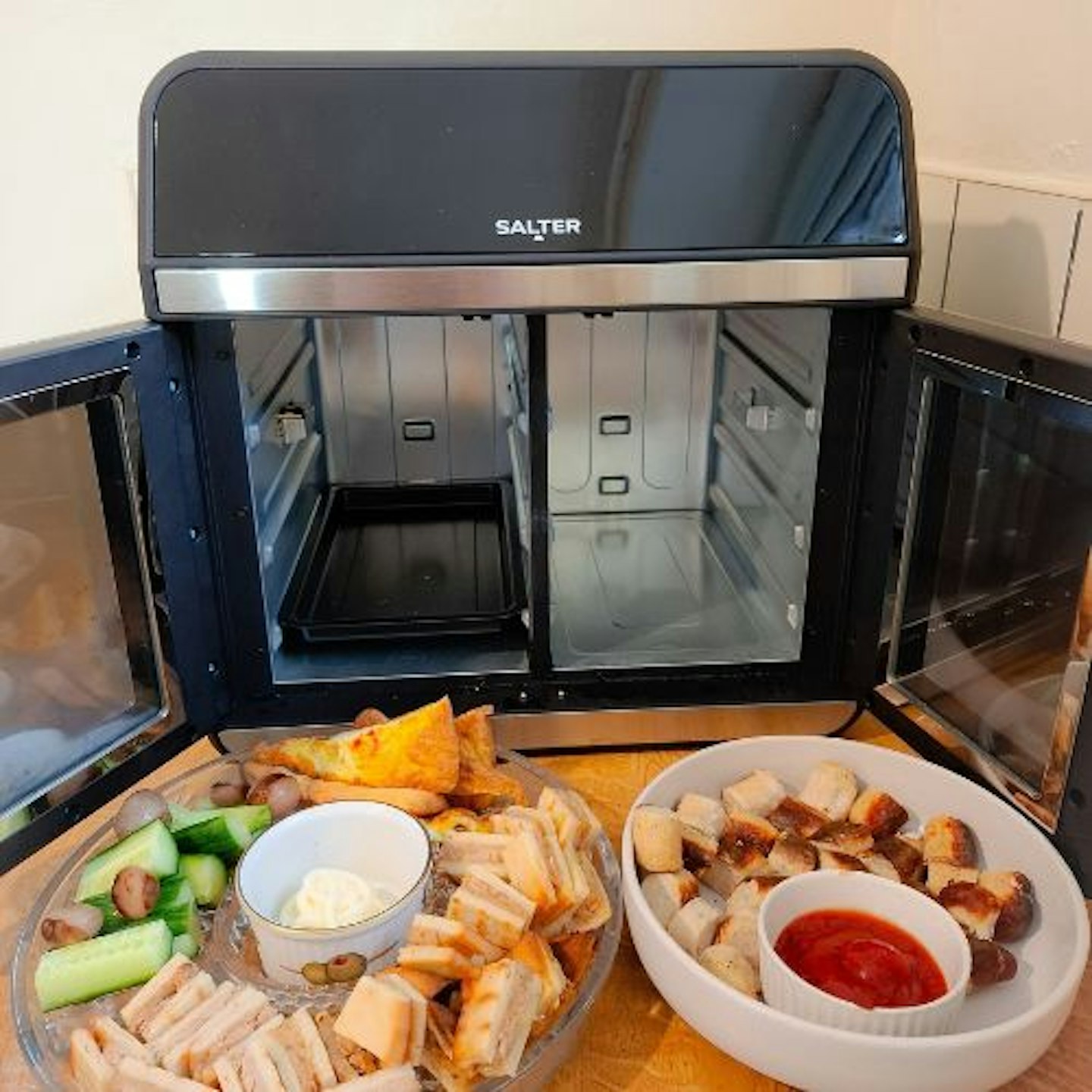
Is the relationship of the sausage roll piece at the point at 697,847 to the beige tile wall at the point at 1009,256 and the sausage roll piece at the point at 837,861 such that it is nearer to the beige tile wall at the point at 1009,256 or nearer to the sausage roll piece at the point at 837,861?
the sausage roll piece at the point at 837,861

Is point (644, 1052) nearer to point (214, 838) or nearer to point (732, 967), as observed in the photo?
point (732, 967)

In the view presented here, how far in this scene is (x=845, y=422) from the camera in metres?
0.79

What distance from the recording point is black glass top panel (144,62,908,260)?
0.70 metres

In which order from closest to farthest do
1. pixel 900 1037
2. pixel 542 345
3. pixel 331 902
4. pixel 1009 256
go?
pixel 900 1037, pixel 331 902, pixel 542 345, pixel 1009 256

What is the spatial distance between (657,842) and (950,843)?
0.20 metres

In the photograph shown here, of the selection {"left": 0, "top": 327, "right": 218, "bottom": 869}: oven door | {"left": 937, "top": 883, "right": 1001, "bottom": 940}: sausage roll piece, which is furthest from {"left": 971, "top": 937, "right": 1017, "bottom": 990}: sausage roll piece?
{"left": 0, "top": 327, "right": 218, "bottom": 869}: oven door

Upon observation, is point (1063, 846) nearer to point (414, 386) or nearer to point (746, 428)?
point (746, 428)

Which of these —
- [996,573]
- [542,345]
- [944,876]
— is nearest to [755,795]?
[944,876]

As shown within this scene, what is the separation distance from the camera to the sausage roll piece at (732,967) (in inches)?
24.3

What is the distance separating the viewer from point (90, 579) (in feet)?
2.58

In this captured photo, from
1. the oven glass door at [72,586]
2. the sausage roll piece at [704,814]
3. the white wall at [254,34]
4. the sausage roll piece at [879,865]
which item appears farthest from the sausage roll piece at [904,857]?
the white wall at [254,34]

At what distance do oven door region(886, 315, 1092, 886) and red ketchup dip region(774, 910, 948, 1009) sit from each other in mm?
138

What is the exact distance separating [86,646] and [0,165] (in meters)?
0.66

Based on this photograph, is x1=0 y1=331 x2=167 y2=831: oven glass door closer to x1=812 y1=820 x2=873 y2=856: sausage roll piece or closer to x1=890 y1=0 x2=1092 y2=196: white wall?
x1=812 y1=820 x2=873 y2=856: sausage roll piece
